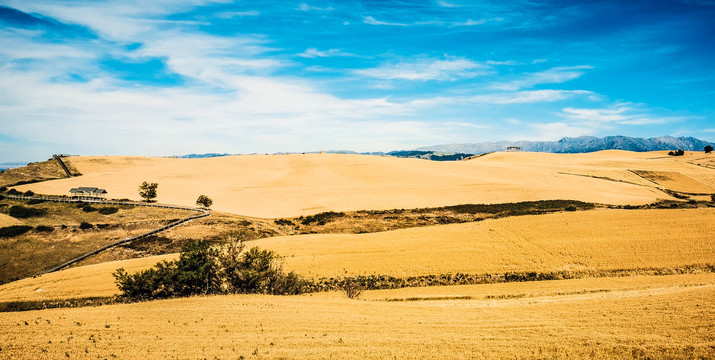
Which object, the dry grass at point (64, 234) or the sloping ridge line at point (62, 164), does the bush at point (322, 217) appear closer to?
the dry grass at point (64, 234)

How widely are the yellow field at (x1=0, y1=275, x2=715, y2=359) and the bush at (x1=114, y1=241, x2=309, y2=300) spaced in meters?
2.49

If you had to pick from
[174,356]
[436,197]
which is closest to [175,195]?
[436,197]

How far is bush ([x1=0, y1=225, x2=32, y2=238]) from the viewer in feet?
130

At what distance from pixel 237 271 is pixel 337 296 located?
7.45 m

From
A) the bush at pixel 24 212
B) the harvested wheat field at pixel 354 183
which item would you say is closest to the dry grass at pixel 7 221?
the bush at pixel 24 212

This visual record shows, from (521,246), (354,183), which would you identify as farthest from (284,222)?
(521,246)

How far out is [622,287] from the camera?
23.6 meters

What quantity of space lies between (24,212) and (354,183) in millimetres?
59941

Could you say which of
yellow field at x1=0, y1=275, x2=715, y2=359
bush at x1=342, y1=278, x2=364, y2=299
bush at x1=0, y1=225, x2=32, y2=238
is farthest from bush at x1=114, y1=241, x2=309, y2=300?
bush at x1=0, y1=225, x2=32, y2=238

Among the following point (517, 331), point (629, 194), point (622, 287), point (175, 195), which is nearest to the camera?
point (517, 331)

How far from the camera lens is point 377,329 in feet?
52.6

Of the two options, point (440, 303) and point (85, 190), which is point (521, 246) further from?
point (85, 190)

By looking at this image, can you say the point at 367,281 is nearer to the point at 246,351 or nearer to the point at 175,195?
the point at 246,351

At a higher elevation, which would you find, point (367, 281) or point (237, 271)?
point (237, 271)
